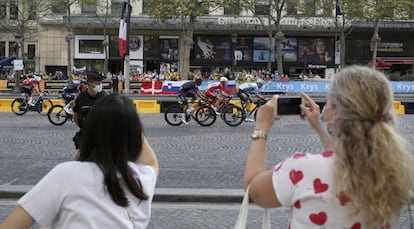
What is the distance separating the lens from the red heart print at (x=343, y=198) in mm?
1986

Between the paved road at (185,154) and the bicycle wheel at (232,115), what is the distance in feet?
1.07

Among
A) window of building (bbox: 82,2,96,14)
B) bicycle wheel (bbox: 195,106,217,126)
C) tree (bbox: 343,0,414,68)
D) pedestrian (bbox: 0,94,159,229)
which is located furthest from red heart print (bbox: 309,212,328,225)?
window of building (bbox: 82,2,96,14)

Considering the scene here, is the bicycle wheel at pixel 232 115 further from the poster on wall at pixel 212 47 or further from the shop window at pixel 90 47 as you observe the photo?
the shop window at pixel 90 47

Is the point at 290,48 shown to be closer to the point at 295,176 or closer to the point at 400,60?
the point at 400,60

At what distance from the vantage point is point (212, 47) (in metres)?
48.2

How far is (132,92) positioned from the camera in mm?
32656

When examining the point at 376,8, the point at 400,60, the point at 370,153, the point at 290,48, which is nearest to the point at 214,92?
the point at 370,153

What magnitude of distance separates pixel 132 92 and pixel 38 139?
19.7 m

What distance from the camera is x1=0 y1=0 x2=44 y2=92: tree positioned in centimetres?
4275

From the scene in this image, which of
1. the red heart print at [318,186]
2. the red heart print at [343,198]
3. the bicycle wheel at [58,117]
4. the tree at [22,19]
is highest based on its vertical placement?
the tree at [22,19]

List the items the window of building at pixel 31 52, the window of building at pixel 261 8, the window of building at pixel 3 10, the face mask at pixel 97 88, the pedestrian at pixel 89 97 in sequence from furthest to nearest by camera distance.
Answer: the window of building at pixel 31 52, the window of building at pixel 3 10, the window of building at pixel 261 8, the face mask at pixel 97 88, the pedestrian at pixel 89 97

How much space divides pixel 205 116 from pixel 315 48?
33980 mm

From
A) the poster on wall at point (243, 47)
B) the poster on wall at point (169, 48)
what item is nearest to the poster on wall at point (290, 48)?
the poster on wall at point (243, 47)

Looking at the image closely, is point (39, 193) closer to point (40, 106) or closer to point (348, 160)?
point (348, 160)
